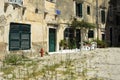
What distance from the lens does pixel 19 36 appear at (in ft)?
47.8

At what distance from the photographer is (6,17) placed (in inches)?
526

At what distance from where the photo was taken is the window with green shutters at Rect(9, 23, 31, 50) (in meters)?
13.9

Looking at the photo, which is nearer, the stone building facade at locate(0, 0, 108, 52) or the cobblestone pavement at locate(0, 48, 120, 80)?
the cobblestone pavement at locate(0, 48, 120, 80)

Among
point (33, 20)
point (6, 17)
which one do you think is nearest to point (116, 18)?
point (33, 20)

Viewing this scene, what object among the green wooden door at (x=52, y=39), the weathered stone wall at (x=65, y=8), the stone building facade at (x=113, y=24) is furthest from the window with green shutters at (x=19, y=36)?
the stone building facade at (x=113, y=24)

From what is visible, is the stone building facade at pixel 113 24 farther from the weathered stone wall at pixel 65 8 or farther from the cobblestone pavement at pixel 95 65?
the cobblestone pavement at pixel 95 65

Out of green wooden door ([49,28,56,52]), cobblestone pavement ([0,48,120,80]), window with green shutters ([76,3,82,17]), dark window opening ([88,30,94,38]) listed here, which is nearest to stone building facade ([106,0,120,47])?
dark window opening ([88,30,94,38])

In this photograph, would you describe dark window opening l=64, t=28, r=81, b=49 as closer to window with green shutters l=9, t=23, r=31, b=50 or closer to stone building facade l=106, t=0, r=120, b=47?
window with green shutters l=9, t=23, r=31, b=50

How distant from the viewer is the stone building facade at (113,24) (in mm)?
29425

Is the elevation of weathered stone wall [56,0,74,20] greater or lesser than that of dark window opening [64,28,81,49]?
greater

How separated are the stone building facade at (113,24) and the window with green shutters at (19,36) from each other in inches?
619

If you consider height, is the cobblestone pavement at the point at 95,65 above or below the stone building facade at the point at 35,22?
below

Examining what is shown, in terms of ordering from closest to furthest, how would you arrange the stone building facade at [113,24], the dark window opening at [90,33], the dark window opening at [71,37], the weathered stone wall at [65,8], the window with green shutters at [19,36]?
the window with green shutters at [19,36] → the weathered stone wall at [65,8] → the dark window opening at [71,37] → the dark window opening at [90,33] → the stone building facade at [113,24]

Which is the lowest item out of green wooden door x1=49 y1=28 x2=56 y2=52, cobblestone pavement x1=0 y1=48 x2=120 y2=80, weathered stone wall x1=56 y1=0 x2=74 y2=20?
cobblestone pavement x1=0 y1=48 x2=120 y2=80
